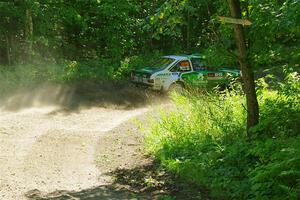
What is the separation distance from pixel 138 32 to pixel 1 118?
38.5 feet

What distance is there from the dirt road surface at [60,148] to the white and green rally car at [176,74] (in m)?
2.18

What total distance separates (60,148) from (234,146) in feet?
13.4

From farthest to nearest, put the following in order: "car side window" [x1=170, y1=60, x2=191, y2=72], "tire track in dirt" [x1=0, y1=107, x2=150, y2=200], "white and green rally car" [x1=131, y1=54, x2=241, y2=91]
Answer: "car side window" [x1=170, y1=60, x2=191, y2=72] → "white and green rally car" [x1=131, y1=54, x2=241, y2=91] → "tire track in dirt" [x1=0, y1=107, x2=150, y2=200]

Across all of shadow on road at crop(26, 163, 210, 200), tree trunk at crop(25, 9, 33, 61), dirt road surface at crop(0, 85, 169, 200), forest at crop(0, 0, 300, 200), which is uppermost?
tree trunk at crop(25, 9, 33, 61)

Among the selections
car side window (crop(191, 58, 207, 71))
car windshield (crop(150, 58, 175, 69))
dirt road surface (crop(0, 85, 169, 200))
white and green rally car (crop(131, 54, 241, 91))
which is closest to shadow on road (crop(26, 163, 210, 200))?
dirt road surface (crop(0, 85, 169, 200))

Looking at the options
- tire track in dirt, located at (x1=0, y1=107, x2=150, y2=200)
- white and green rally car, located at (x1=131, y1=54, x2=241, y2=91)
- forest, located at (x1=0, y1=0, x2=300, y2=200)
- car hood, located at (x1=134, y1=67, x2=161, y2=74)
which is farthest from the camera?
car hood, located at (x1=134, y1=67, x2=161, y2=74)

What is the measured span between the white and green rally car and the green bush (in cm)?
544

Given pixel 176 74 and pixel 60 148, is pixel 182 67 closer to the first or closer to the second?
pixel 176 74

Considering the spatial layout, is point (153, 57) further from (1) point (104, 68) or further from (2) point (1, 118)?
(2) point (1, 118)

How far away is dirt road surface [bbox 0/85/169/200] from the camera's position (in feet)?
26.2

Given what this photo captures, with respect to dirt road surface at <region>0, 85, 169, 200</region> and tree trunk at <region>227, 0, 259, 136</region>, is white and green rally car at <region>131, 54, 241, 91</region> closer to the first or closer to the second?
dirt road surface at <region>0, 85, 169, 200</region>

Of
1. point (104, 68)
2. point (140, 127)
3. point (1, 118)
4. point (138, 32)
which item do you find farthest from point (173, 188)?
point (138, 32)

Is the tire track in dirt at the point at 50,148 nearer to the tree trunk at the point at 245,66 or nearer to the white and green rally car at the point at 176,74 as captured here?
the white and green rally car at the point at 176,74

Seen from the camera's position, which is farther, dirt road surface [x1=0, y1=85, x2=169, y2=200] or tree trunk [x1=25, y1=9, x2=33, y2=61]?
tree trunk [x1=25, y1=9, x2=33, y2=61]
